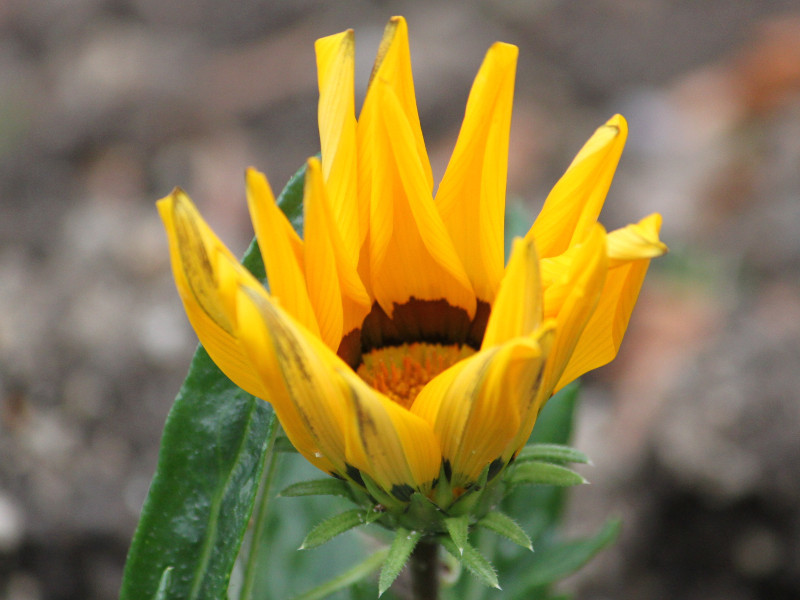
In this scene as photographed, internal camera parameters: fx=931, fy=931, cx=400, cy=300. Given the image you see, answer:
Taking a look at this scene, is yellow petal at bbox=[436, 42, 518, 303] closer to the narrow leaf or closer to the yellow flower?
the yellow flower

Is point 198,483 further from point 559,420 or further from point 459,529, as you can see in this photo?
point 559,420

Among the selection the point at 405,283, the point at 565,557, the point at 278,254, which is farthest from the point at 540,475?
the point at 565,557

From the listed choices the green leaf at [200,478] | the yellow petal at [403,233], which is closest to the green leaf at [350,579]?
the green leaf at [200,478]

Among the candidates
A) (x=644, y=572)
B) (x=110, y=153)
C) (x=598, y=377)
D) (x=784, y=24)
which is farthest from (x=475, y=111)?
(x=784, y=24)

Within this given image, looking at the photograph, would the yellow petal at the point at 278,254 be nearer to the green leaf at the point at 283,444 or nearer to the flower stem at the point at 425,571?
the green leaf at the point at 283,444

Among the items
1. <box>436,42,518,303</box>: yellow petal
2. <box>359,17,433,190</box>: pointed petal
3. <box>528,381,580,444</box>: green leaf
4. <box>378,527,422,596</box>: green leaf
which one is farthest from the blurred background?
<box>378,527,422,596</box>: green leaf

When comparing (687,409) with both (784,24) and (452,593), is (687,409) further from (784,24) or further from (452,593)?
(784,24)

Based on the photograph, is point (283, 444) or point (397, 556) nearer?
point (397, 556)
